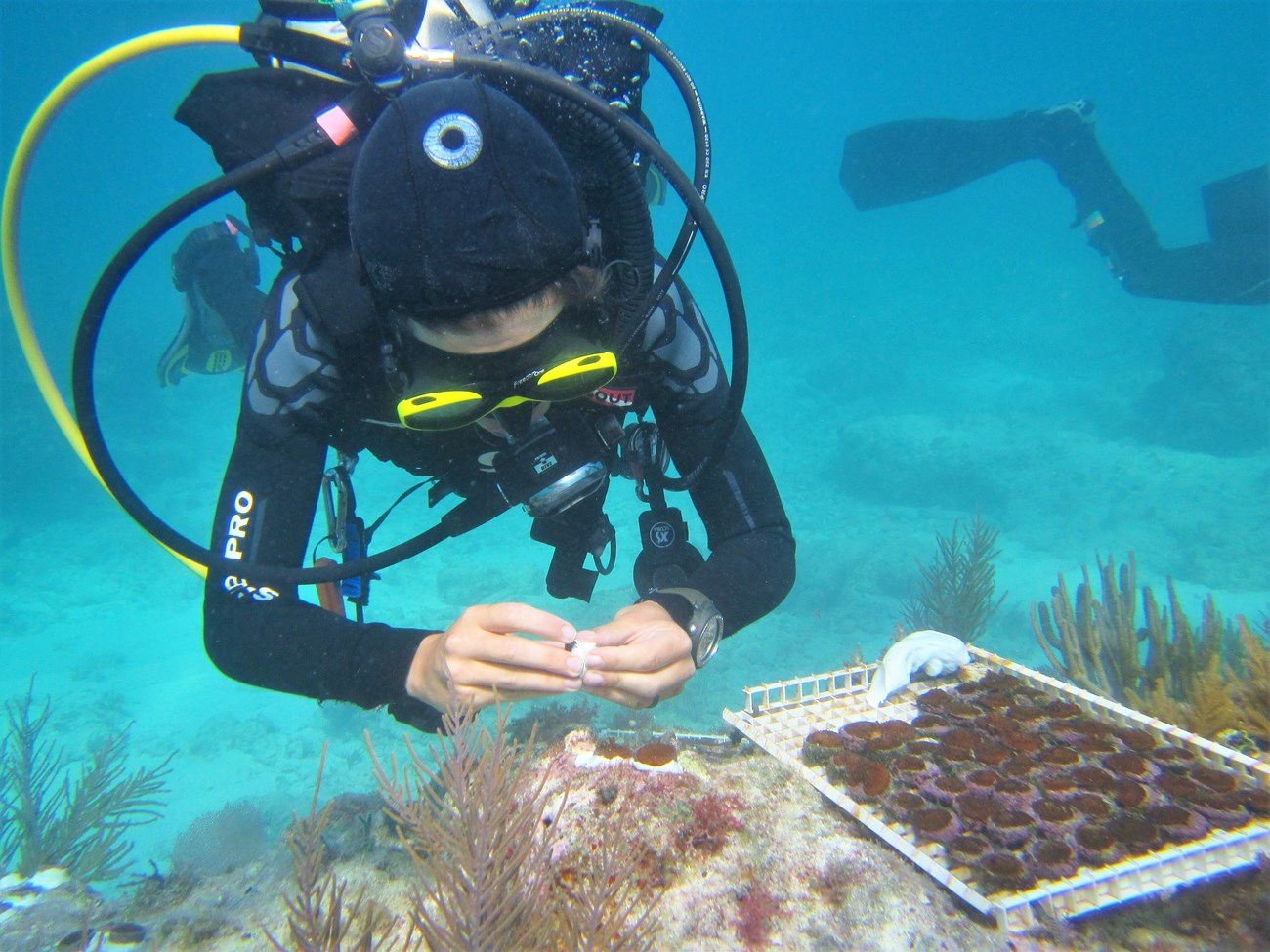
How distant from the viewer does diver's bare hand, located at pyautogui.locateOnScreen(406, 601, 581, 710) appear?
170 cm

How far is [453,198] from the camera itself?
1.61 meters

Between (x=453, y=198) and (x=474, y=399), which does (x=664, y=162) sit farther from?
(x=474, y=399)

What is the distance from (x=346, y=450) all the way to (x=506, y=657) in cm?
169

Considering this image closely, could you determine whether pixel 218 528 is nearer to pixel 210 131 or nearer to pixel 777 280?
pixel 210 131

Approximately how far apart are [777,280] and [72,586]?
59262 mm

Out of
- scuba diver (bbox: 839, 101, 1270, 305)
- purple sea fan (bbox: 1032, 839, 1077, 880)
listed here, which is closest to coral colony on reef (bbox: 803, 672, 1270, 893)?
purple sea fan (bbox: 1032, 839, 1077, 880)

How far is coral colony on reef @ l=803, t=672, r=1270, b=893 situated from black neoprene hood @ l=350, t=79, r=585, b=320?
2.06 meters

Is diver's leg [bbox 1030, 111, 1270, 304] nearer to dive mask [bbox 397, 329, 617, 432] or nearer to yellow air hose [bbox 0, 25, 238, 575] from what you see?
dive mask [bbox 397, 329, 617, 432]

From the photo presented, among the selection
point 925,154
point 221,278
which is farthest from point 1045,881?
point 925,154

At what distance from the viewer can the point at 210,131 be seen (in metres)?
2.25

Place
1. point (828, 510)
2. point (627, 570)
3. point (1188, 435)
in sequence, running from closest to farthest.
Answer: point (627, 570) < point (828, 510) < point (1188, 435)

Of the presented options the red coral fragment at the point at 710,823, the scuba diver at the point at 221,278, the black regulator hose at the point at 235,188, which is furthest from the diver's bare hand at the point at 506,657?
the scuba diver at the point at 221,278

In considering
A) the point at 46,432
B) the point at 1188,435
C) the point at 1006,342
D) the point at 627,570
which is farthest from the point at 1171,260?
the point at 46,432

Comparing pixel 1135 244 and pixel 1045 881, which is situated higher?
pixel 1135 244
